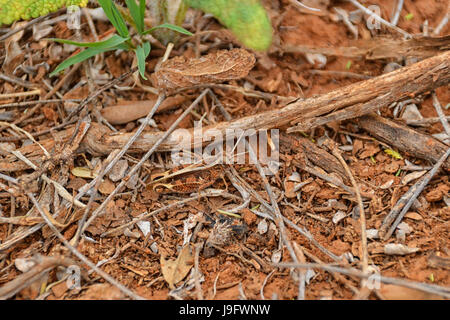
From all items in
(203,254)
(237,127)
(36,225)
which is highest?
(237,127)

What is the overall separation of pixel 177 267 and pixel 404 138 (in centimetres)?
100

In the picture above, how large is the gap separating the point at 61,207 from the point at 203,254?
0.55 meters

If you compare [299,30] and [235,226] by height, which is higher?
[299,30]

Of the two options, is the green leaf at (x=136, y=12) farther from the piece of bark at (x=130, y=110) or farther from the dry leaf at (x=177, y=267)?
the dry leaf at (x=177, y=267)

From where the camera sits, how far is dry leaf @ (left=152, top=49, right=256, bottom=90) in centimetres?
163

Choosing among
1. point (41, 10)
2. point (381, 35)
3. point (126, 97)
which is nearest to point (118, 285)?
point (126, 97)

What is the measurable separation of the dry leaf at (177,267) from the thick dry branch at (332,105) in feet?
1.45

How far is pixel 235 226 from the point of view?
1.45m

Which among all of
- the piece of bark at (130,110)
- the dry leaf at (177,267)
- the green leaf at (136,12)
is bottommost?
the dry leaf at (177,267)

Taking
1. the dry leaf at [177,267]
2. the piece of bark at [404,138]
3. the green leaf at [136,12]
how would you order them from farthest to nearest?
the green leaf at [136,12], the piece of bark at [404,138], the dry leaf at [177,267]

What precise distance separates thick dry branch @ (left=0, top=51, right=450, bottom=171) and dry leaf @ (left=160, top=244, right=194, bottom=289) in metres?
0.44

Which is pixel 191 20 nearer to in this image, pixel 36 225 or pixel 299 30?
pixel 299 30

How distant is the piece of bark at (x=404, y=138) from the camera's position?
1.54m

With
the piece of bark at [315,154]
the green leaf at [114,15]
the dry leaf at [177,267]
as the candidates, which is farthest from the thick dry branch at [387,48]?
the dry leaf at [177,267]
